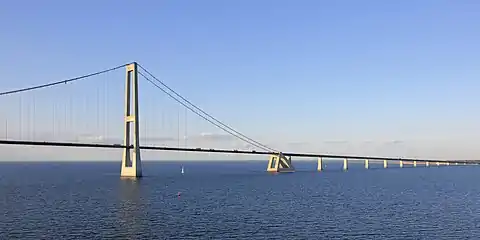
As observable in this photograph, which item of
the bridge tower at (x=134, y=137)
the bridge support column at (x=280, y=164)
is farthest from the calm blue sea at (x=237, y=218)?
the bridge support column at (x=280, y=164)

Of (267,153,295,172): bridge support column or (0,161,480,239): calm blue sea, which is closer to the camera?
(0,161,480,239): calm blue sea

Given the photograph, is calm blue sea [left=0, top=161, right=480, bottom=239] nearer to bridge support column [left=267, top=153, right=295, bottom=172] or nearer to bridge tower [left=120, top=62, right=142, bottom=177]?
bridge tower [left=120, top=62, right=142, bottom=177]

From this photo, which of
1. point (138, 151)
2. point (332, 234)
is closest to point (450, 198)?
point (332, 234)

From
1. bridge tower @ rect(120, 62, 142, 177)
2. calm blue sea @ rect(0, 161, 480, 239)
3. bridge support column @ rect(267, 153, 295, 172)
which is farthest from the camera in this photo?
bridge support column @ rect(267, 153, 295, 172)

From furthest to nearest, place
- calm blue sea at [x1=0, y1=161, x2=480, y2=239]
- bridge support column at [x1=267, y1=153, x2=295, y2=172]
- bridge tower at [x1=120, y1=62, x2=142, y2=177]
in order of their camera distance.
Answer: bridge support column at [x1=267, y1=153, x2=295, y2=172]
bridge tower at [x1=120, y1=62, x2=142, y2=177]
calm blue sea at [x1=0, y1=161, x2=480, y2=239]

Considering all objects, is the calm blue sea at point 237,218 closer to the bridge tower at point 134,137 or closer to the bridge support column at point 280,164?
the bridge tower at point 134,137

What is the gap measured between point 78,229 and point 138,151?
62.0 metres

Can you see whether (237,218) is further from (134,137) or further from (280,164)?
(280,164)

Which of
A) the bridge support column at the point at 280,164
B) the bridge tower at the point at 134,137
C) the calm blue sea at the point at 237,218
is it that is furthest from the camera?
the bridge support column at the point at 280,164

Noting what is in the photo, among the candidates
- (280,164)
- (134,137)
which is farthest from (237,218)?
(280,164)

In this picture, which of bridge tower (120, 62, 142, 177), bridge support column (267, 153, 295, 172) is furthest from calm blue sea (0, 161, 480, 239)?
bridge support column (267, 153, 295, 172)

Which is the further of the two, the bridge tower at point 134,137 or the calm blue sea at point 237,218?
the bridge tower at point 134,137

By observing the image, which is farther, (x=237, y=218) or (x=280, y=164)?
(x=280, y=164)

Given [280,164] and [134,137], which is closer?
[134,137]
